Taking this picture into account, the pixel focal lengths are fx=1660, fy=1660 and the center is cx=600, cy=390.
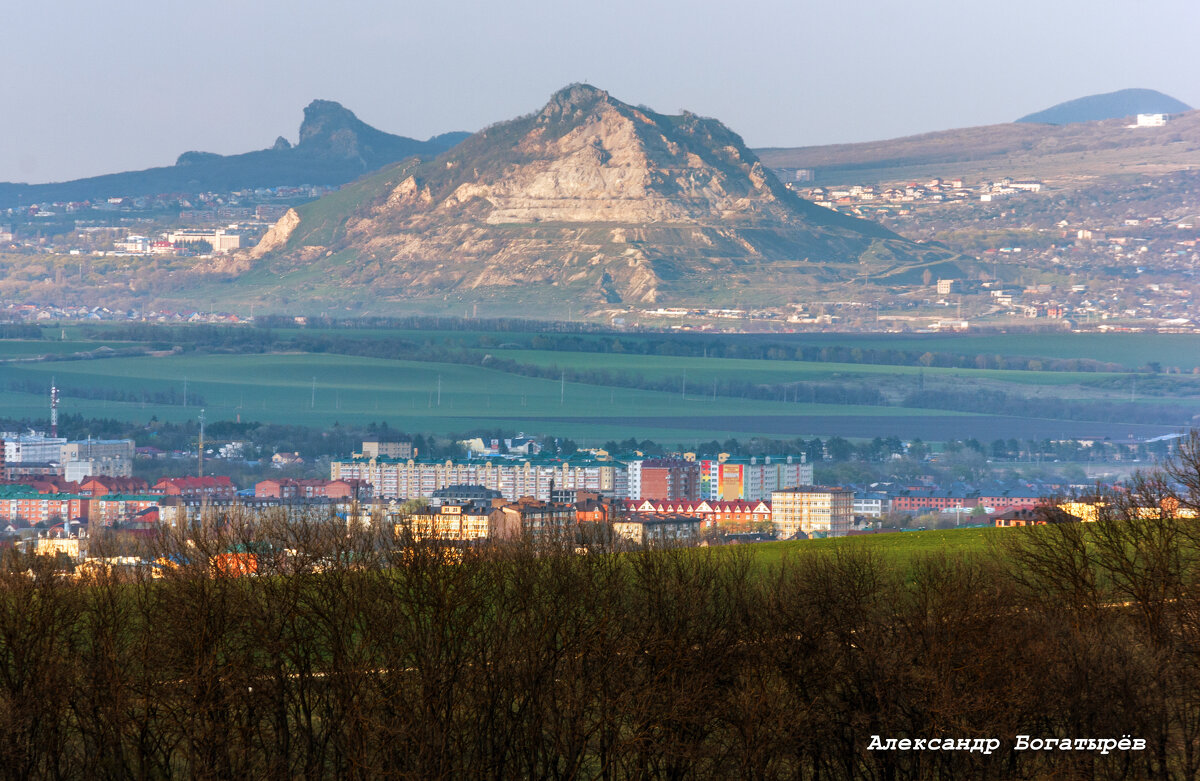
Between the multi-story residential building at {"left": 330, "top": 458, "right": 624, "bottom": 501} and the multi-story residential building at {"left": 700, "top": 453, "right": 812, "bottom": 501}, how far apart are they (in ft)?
21.9

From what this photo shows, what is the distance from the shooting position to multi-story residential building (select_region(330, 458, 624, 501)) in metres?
112

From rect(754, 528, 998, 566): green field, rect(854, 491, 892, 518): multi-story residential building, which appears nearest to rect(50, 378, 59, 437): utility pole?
rect(854, 491, 892, 518): multi-story residential building

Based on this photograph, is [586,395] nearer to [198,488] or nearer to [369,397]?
[369,397]

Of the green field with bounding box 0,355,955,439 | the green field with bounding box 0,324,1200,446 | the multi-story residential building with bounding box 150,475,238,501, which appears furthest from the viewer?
the green field with bounding box 0,355,955,439

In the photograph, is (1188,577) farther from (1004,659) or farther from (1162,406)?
(1162,406)

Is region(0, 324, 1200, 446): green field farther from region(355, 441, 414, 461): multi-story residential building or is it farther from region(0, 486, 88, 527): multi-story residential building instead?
region(0, 486, 88, 527): multi-story residential building

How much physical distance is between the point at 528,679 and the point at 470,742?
1108mm

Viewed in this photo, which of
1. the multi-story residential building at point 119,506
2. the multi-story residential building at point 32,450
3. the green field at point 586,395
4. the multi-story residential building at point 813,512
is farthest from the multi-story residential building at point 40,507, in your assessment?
the green field at point 586,395

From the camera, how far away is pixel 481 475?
11625 cm

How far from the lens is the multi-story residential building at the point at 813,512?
86250mm

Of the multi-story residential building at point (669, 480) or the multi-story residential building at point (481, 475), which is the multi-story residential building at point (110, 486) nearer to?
the multi-story residential building at point (481, 475)

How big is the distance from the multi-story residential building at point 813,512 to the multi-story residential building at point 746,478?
1644 centimetres

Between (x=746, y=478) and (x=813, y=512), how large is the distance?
26350 millimetres

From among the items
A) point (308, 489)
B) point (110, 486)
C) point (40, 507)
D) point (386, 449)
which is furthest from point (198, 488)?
point (386, 449)
